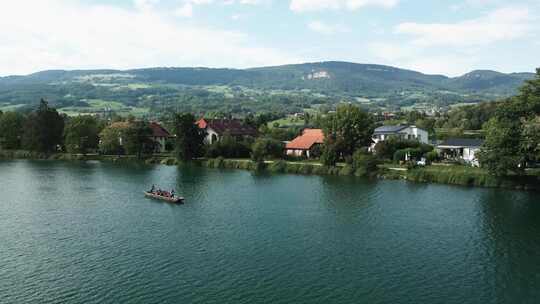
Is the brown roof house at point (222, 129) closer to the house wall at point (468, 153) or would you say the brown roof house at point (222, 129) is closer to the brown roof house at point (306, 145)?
the brown roof house at point (306, 145)

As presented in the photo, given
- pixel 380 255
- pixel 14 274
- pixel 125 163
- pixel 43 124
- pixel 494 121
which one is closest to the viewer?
pixel 14 274

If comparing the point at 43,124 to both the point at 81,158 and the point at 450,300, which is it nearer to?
the point at 81,158

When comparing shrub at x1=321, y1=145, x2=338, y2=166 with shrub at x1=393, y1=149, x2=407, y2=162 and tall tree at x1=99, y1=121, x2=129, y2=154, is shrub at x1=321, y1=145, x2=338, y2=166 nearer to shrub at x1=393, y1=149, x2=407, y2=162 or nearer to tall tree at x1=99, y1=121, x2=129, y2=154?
shrub at x1=393, y1=149, x2=407, y2=162

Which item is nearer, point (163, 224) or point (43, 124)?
→ point (163, 224)

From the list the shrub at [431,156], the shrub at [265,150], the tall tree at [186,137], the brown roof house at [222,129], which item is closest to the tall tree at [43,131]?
the brown roof house at [222,129]

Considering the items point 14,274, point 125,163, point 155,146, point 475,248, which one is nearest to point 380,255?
point 475,248


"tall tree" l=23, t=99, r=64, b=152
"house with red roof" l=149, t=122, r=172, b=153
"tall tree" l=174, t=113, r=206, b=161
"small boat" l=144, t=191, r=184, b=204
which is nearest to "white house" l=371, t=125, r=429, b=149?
"tall tree" l=174, t=113, r=206, b=161
